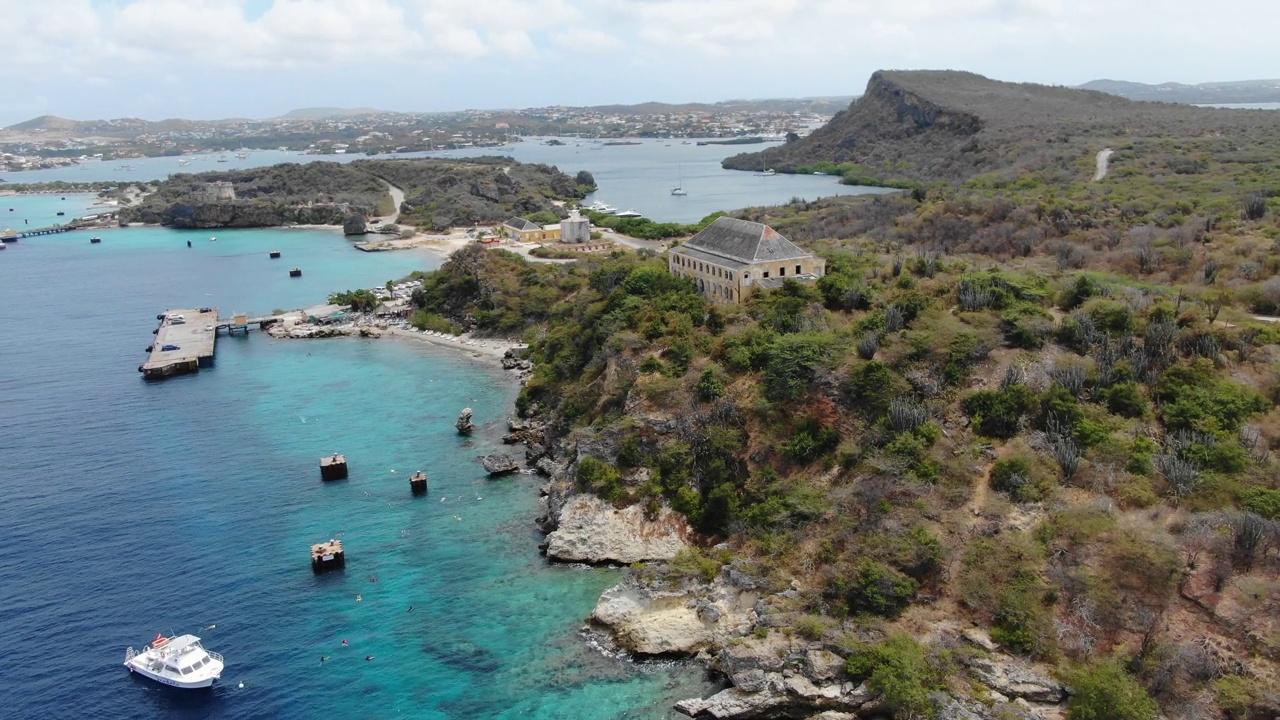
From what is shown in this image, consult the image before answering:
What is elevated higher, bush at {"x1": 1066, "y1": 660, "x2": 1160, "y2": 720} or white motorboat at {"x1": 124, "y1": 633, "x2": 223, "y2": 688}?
bush at {"x1": 1066, "y1": 660, "x2": 1160, "y2": 720}

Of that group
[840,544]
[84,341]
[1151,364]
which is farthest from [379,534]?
[84,341]

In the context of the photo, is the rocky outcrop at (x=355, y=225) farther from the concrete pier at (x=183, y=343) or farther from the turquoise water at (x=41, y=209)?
the turquoise water at (x=41, y=209)

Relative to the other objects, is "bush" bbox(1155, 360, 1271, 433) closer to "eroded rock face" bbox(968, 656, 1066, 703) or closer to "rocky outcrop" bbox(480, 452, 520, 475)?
"eroded rock face" bbox(968, 656, 1066, 703)

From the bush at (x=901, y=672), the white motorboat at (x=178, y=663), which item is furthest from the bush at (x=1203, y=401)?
the white motorboat at (x=178, y=663)

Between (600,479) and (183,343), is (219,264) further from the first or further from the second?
(600,479)

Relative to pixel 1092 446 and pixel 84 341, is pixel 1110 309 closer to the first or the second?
pixel 1092 446

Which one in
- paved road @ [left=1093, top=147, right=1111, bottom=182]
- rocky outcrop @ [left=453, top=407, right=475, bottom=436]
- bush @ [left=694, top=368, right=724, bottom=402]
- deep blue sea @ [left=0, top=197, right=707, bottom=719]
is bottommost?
deep blue sea @ [left=0, top=197, right=707, bottom=719]

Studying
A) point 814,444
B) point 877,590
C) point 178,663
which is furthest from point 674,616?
point 178,663

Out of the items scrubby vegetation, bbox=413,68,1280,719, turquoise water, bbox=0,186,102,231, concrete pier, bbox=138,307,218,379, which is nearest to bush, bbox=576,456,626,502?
scrubby vegetation, bbox=413,68,1280,719
